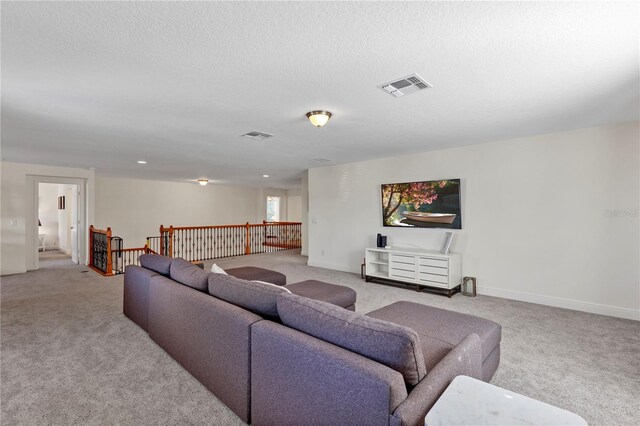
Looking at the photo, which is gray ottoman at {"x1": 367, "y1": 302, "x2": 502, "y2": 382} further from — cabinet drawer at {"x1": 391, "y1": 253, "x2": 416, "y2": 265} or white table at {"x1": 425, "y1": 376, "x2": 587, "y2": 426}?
cabinet drawer at {"x1": 391, "y1": 253, "x2": 416, "y2": 265}

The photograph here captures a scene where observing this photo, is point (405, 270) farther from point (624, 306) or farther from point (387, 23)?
point (387, 23)

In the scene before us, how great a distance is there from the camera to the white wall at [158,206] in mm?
9164

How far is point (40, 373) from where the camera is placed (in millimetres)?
2404

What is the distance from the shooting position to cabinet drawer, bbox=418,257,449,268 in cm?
460

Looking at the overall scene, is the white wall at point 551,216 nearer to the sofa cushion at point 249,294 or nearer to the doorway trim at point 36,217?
the sofa cushion at point 249,294

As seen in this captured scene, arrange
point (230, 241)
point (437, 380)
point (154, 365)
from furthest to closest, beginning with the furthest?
point (230, 241)
point (154, 365)
point (437, 380)

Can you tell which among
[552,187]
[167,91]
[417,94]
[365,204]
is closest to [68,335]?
[167,91]

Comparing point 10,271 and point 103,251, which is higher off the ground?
point 103,251

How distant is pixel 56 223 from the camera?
999 cm

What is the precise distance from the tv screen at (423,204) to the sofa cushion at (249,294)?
12.4ft

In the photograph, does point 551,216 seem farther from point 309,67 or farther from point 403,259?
point 309,67

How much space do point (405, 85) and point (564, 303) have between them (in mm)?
3753

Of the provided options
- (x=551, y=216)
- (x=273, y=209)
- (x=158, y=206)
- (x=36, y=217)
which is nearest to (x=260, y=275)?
(x=551, y=216)

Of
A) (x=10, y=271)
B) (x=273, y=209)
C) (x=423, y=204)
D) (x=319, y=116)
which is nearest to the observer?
(x=319, y=116)
